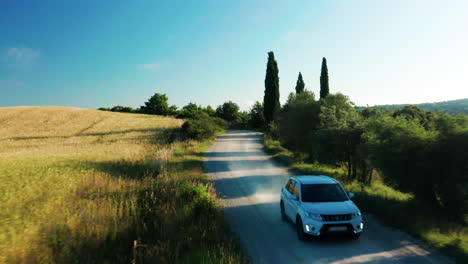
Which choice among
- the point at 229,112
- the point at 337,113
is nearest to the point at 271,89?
the point at 337,113

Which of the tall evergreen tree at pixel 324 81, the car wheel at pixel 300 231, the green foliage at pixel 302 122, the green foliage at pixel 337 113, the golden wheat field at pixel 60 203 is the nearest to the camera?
the golden wheat field at pixel 60 203

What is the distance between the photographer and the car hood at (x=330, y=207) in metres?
7.75

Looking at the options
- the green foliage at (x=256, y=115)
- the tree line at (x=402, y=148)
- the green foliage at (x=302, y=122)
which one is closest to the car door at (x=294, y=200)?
the tree line at (x=402, y=148)

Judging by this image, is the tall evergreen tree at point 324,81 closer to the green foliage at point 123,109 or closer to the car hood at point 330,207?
the car hood at point 330,207

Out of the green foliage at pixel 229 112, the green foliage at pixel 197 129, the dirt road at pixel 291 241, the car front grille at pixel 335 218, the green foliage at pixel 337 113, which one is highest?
the green foliage at pixel 229 112

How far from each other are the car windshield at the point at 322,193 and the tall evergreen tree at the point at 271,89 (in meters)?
45.9

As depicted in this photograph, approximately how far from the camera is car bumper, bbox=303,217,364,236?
7570mm

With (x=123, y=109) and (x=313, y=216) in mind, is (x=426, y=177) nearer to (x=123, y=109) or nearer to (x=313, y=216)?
(x=313, y=216)

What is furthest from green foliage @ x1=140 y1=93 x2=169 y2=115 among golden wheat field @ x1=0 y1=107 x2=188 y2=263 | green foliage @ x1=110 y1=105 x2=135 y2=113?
golden wheat field @ x1=0 y1=107 x2=188 y2=263

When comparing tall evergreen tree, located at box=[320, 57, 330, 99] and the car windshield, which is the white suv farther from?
tall evergreen tree, located at box=[320, 57, 330, 99]

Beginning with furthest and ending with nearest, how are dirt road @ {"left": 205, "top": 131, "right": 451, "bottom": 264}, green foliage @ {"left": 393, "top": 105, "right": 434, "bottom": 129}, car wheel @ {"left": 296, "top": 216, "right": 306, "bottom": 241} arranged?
green foliage @ {"left": 393, "top": 105, "right": 434, "bottom": 129} → car wheel @ {"left": 296, "top": 216, "right": 306, "bottom": 241} → dirt road @ {"left": 205, "top": 131, "right": 451, "bottom": 264}

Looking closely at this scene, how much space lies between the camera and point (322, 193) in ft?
28.7

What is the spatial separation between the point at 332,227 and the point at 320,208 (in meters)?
0.59

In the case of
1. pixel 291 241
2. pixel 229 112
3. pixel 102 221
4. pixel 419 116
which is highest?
pixel 229 112
